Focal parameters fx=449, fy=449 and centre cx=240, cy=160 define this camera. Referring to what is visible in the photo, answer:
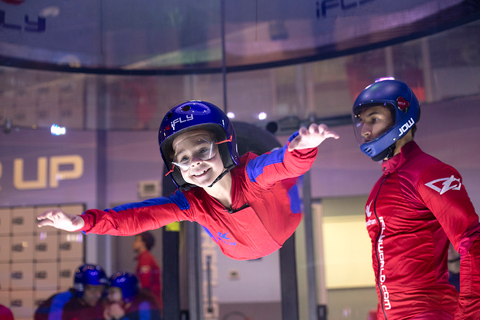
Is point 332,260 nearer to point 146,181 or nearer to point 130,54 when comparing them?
point 146,181

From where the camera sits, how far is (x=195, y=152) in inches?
88.9

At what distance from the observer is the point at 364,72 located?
4242 millimetres

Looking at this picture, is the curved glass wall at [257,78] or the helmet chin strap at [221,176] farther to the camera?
the curved glass wall at [257,78]

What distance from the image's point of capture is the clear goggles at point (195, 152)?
225cm

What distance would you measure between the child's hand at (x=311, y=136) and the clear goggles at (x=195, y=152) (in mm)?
544

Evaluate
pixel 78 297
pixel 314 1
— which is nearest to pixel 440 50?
pixel 314 1

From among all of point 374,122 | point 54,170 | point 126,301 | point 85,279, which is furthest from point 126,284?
point 374,122

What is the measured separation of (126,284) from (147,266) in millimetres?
803

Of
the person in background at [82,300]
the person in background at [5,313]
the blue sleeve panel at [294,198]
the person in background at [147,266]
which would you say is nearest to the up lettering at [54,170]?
the person in background at [147,266]

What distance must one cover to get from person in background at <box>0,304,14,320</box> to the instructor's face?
11.5 ft

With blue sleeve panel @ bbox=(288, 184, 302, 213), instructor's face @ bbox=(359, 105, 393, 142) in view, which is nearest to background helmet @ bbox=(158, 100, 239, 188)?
blue sleeve panel @ bbox=(288, 184, 302, 213)

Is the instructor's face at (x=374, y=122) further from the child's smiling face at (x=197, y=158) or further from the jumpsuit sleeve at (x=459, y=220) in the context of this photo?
the child's smiling face at (x=197, y=158)

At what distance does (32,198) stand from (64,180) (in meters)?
0.53

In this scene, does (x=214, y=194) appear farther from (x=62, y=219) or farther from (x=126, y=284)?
(x=126, y=284)
